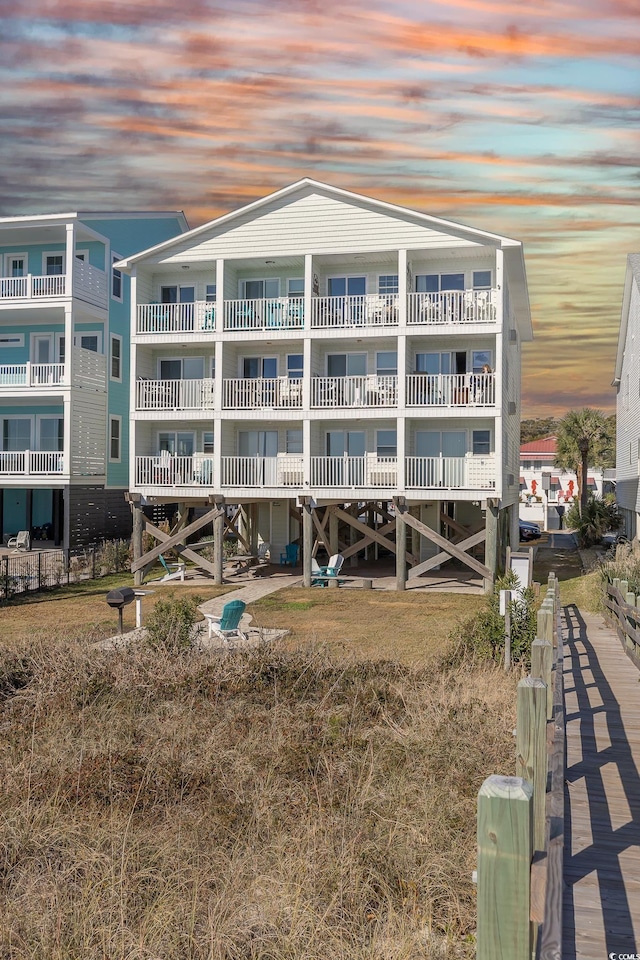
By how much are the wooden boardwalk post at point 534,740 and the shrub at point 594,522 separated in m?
34.8

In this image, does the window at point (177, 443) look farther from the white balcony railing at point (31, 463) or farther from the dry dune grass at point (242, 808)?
the dry dune grass at point (242, 808)

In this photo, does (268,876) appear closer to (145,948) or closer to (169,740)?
(145,948)

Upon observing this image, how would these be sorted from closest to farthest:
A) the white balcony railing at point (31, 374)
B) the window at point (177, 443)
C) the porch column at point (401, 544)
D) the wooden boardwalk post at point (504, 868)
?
1. the wooden boardwalk post at point (504, 868)
2. the porch column at point (401, 544)
3. the window at point (177, 443)
4. the white balcony railing at point (31, 374)

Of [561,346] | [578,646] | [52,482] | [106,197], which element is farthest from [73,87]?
[561,346]

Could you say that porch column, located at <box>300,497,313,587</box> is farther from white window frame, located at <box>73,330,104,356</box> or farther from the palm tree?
the palm tree

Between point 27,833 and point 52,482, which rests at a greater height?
point 52,482

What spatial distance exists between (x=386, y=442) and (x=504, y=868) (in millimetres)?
26053

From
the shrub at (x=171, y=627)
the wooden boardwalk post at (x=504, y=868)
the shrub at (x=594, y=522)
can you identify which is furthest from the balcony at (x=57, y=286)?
the wooden boardwalk post at (x=504, y=868)

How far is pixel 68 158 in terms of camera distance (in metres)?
56.6

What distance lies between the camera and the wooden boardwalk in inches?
200

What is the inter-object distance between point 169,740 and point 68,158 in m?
55.3

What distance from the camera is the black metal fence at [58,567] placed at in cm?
2389

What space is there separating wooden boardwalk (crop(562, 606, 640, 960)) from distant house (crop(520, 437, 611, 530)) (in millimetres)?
42325

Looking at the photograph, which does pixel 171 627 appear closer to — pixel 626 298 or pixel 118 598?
pixel 118 598
